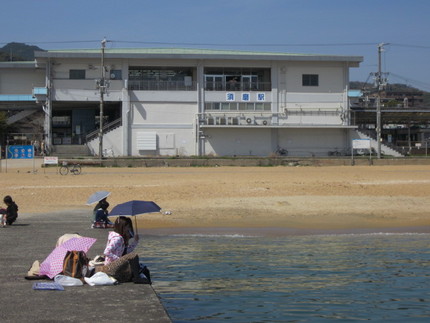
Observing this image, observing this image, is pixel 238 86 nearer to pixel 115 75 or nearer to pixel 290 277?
pixel 115 75

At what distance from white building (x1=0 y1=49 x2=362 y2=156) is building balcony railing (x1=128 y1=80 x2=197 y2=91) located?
102 millimetres

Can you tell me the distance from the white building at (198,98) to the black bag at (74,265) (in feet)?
159

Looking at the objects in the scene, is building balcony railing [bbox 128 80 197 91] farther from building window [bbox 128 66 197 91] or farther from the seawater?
the seawater

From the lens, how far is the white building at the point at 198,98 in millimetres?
58562

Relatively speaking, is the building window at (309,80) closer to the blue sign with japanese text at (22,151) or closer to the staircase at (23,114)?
the staircase at (23,114)

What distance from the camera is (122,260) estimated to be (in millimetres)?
9852

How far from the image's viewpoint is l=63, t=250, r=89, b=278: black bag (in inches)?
381

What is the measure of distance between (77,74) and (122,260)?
51.8 meters

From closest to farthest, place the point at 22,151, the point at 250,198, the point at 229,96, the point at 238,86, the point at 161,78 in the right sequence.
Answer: the point at 250,198, the point at 22,151, the point at 161,78, the point at 229,96, the point at 238,86

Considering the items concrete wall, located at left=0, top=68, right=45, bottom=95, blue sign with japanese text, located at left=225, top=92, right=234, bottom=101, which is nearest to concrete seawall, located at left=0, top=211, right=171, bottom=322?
blue sign with japanese text, located at left=225, top=92, right=234, bottom=101

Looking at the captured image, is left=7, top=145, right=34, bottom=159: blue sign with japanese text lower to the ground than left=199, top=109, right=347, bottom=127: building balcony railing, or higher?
lower

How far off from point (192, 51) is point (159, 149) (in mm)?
13926

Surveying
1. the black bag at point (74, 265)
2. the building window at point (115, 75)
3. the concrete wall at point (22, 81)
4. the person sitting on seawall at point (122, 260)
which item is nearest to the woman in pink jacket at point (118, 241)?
the person sitting on seawall at point (122, 260)

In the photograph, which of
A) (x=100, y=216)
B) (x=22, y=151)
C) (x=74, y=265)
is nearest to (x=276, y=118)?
(x=22, y=151)
